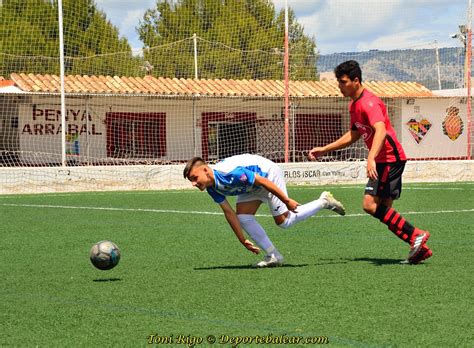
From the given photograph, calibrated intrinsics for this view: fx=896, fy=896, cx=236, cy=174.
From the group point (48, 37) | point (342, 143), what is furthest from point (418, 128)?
point (342, 143)

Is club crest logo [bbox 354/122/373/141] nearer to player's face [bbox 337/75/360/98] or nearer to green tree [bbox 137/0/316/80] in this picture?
player's face [bbox 337/75/360/98]

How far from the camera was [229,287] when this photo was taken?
684cm

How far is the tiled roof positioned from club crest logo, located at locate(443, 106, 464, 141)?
123 cm

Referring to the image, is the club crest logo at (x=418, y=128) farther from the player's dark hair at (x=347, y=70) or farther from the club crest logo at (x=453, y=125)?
the player's dark hair at (x=347, y=70)

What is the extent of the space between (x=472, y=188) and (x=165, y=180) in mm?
7507

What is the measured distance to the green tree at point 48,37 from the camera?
95.9ft

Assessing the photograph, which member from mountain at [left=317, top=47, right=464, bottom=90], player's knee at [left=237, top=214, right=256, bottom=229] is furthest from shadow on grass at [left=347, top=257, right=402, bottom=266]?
mountain at [left=317, top=47, right=464, bottom=90]

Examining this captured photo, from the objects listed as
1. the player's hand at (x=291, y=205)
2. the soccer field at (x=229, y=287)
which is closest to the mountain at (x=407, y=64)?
the soccer field at (x=229, y=287)

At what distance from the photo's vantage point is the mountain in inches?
1256

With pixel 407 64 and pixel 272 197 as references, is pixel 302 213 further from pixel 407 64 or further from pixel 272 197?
pixel 407 64

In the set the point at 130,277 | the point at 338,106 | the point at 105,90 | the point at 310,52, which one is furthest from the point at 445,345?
the point at 310,52

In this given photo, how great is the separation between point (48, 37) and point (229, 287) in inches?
925

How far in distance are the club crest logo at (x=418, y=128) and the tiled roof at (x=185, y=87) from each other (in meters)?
1.10

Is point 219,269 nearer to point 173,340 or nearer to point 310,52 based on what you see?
point 173,340
